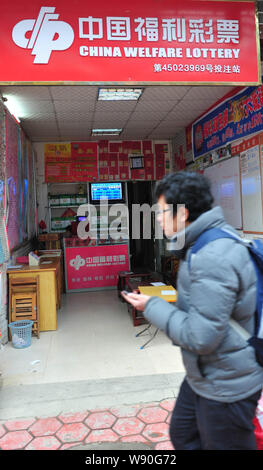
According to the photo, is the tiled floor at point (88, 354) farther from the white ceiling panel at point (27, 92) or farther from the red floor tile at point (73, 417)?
the white ceiling panel at point (27, 92)

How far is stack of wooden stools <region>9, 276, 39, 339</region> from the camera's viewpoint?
4363 mm

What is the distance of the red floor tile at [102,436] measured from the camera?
7.47 ft

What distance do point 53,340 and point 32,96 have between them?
319 cm

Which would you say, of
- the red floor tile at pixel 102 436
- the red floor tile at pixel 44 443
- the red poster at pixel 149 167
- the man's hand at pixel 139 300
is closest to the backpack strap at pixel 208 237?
the man's hand at pixel 139 300

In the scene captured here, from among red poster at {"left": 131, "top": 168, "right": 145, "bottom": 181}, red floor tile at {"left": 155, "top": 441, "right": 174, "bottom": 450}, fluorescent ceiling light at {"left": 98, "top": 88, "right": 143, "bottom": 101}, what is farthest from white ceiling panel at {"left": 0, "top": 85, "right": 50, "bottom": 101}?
red floor tile at {"left": 155, "top": 441, "right": 174, "bottom": 450}

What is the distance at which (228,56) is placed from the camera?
313 cm

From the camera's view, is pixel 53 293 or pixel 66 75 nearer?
pixel 66 75

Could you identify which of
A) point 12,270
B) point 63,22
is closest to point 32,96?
point 63,22

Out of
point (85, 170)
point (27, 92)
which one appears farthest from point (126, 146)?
point (27, 92)

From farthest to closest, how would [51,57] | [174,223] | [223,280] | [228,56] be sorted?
[228,56], [51,57], [174,223], [223,280]

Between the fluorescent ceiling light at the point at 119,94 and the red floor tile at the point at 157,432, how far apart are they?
395 centimetres

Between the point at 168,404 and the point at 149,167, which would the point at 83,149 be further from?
the point at 168,404

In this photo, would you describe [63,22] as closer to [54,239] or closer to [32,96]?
[32,96]

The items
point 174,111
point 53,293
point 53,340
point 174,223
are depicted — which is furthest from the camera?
point 174,111
